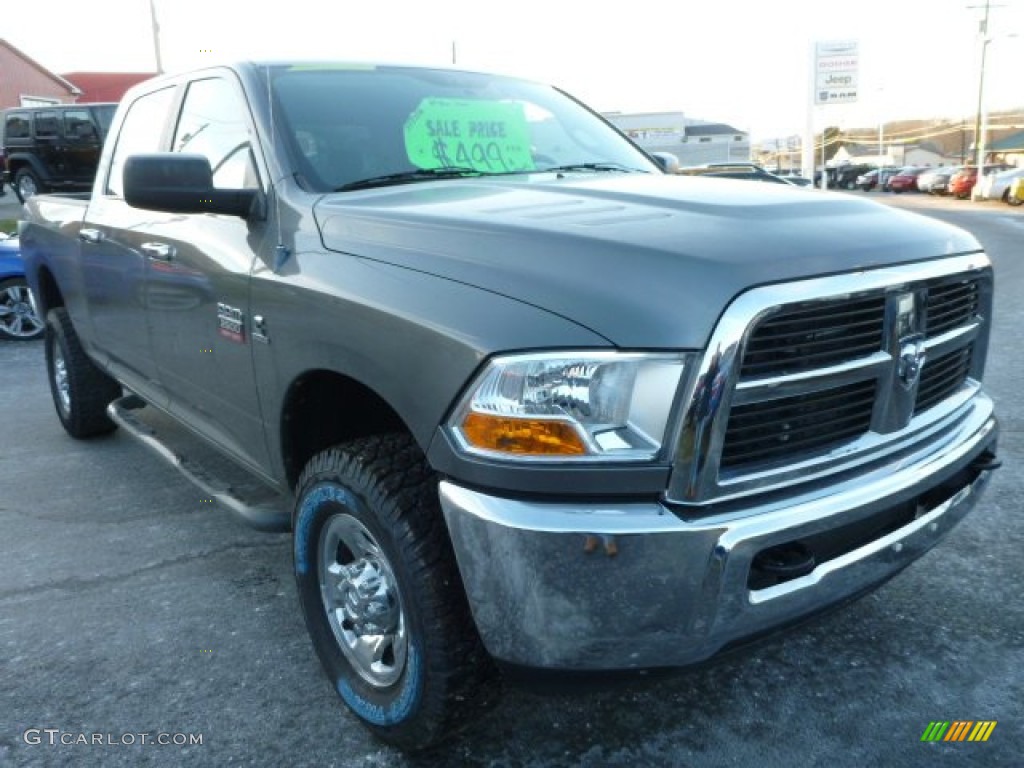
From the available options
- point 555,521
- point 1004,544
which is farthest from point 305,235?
point 1004,544

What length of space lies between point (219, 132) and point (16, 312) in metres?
6.67

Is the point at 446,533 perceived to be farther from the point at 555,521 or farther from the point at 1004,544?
the point at 1004,544

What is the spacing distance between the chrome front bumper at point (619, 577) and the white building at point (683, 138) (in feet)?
123

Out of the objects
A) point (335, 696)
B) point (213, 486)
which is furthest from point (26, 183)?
point (335, 696)

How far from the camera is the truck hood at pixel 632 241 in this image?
187cm

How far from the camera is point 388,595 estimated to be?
7.64ft

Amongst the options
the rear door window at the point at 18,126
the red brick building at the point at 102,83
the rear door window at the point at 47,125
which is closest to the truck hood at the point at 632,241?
the rear door window at the point at 47,125

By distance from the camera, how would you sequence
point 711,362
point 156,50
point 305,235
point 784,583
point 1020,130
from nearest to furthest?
point 711,362
point 784,583
point 305,235
point 156,50
point 1020,130

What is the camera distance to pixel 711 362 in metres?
1.80

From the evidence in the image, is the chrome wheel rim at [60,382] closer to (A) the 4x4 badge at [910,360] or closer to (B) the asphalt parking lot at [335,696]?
(B) the asphalt parking lot at [335,696]

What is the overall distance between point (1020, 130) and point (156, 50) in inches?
3770

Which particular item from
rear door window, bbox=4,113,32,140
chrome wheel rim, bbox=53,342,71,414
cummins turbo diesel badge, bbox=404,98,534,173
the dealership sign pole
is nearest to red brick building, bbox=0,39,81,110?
rear door window, bbox=4,113,32,140

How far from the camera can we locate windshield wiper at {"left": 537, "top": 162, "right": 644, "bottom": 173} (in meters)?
3.33

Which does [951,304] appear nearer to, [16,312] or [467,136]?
[467,136]
